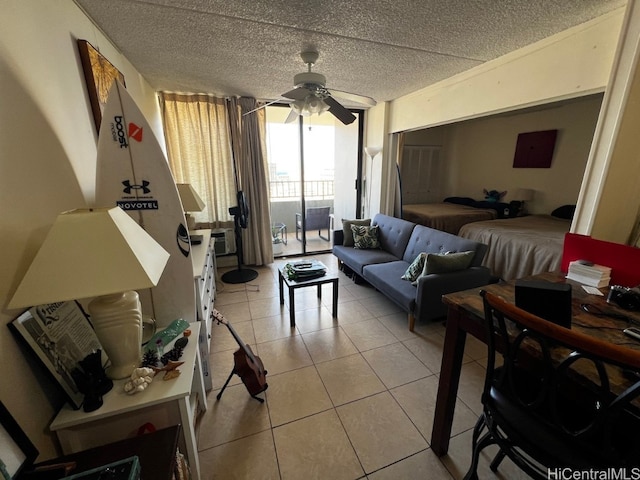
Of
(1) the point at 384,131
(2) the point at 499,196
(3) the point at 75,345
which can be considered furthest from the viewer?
(2) the point at 499,196

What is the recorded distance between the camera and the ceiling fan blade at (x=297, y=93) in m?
2.00

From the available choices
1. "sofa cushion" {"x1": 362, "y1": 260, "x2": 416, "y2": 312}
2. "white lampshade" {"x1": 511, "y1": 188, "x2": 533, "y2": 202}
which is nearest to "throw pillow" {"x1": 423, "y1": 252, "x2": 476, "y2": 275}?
"sofa cushion" {"x1": 362, "y1": 260, "x2": 416, "y2": 312}

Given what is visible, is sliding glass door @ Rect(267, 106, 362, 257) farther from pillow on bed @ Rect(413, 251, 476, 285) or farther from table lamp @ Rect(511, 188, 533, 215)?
table lamp @ Rect(511, 188, 533, 215)

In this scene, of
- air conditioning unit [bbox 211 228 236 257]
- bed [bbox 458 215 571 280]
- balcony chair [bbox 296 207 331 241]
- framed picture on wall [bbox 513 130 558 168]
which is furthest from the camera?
balcony chair [bbox 296 207 331 241]

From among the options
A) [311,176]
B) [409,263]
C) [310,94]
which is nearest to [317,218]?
[311,176]

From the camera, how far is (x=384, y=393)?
5.94 ft

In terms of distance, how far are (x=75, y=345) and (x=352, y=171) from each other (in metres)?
4.25

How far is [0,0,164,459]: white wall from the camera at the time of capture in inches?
34.1

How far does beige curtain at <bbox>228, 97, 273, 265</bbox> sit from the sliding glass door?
0.42 m

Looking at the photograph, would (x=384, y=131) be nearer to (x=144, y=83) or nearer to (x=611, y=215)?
(x=611, y=215)

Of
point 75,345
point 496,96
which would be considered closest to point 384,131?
point 496,96

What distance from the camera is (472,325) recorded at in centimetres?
118

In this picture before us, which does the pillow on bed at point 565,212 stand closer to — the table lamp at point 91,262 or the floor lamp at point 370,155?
the floor lamp at point 370,155

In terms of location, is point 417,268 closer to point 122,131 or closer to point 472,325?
point 472,325
